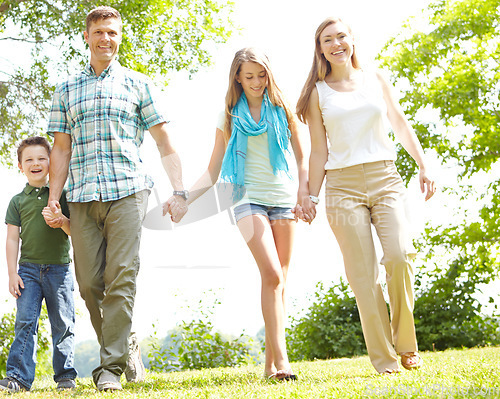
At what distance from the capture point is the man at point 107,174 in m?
3.70

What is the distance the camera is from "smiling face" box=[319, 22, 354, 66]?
376 centimetres

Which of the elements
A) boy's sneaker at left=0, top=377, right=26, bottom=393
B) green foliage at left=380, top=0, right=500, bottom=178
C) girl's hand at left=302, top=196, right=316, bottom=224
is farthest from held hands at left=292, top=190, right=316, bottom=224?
green foliage at left=380, top=0, right=500, bottom=178

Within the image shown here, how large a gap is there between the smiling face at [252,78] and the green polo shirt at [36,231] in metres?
1.67

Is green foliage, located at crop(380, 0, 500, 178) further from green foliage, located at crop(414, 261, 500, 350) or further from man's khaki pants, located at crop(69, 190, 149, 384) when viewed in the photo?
man's khaki pants, located at crop(69, 190, 149, 384)

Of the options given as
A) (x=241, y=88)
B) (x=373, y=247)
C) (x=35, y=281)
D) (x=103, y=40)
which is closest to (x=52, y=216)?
(x=35, y=281)

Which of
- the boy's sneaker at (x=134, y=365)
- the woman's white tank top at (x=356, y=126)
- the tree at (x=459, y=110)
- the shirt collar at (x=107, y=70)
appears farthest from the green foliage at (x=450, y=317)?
the shirt collar at (x=107, y=70)

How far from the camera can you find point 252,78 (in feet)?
12.9

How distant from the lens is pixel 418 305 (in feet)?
34.5

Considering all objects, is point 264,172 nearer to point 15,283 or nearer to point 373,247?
point 373,247

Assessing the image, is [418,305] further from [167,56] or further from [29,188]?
[29,188]

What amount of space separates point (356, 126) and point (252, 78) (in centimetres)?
83

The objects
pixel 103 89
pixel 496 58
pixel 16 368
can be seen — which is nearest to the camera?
pixel 103 89

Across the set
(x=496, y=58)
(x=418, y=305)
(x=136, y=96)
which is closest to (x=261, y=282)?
(x=136, y=96)

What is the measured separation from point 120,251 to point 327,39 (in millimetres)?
2008
